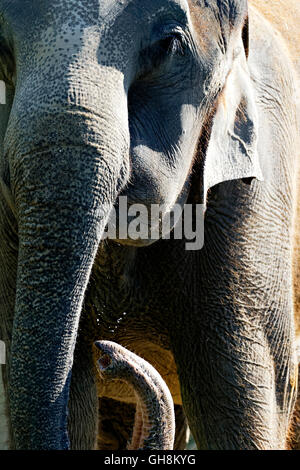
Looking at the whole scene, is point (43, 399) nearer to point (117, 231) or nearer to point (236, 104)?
point (117, 231)

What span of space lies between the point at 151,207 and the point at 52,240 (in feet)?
1.12

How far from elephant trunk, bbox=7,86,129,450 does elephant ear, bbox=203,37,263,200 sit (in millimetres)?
437

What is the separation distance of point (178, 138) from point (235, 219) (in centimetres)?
40

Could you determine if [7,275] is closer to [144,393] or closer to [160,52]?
[144,393]

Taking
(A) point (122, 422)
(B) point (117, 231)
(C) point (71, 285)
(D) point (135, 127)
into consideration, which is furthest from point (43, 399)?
(A) point (122, 422)

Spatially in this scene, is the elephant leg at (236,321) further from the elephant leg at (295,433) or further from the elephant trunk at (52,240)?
the elephant trunk at (52,240)

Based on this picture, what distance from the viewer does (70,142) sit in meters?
1.84

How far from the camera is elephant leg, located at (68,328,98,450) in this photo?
2658 millimetres

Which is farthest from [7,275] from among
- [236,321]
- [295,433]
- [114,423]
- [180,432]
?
[180,432]

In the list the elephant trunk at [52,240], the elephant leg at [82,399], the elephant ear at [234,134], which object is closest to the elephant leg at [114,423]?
the elephant leg at [82,399]

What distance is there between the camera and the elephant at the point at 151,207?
1857mm

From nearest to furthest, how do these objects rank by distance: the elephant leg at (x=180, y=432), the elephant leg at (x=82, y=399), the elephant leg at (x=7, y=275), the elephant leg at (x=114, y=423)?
the elephant leg at (x=7, y=275) → the elephant leg at (x=82, y=399) → the elephant leg at (x=114, y=423) → the elephant leg at (x=180, y=432)

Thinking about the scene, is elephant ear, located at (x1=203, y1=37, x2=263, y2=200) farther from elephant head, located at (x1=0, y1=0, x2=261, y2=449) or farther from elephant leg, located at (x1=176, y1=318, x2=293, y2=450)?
elephant leg, located at (x1=176, y1=318, x2=293, y2=450)

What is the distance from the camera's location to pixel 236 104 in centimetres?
238
